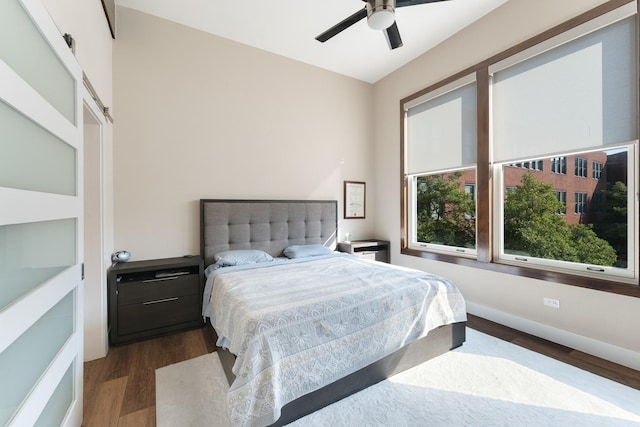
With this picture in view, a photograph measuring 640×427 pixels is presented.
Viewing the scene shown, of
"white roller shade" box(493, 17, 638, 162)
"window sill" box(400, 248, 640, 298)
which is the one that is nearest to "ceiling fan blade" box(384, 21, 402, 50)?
"white roller shade" box(493, 17, 638, 162)

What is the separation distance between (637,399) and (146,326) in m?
3.91

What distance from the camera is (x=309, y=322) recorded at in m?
1.70

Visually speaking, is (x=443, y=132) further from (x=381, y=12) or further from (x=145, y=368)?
(x=145, y=368)

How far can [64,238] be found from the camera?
4.66 ft

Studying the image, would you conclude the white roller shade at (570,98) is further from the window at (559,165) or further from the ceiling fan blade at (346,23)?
the ceiling fan blade at (346,23)

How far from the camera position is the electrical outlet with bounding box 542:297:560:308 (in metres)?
2.58

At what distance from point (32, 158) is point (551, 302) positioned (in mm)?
3870

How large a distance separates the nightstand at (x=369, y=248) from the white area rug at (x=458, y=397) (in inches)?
79.8

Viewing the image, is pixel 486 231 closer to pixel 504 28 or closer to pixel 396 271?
pixel 396 271

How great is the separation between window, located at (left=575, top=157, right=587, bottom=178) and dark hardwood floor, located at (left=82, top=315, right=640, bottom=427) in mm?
1610

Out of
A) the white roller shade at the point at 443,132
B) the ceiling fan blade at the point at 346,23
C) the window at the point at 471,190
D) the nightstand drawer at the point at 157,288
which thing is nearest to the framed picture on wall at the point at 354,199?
the white roller shade at the point at 443,132

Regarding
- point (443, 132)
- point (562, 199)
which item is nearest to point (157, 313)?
point (443, 132)

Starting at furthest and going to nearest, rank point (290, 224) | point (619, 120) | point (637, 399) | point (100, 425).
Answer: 1. point (290, 224)
2. point (619, 120)
3. point (637, 399)
4. point (100, 425)

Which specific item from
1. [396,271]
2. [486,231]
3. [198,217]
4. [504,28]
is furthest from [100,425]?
[504,28]
